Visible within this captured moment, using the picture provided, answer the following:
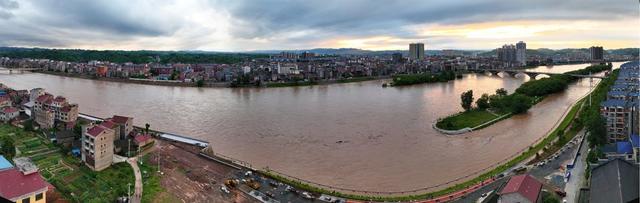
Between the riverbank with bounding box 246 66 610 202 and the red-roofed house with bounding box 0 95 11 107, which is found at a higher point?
the red-roofed house with bounding box 0 95 11 107

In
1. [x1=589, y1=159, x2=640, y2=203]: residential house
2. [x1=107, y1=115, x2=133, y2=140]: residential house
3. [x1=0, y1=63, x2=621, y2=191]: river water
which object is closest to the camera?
[x1=589, y1=159, x2=640, y2=203]: residential house

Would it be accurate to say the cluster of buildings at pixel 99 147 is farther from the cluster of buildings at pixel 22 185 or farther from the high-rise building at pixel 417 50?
the high-rise building at pixel 417 50

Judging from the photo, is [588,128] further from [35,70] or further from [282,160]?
[35,70]

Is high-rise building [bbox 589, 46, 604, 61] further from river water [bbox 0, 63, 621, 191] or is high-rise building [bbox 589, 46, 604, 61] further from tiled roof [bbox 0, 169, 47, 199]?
tiled roof [bbox 0, 169, 47, 199]

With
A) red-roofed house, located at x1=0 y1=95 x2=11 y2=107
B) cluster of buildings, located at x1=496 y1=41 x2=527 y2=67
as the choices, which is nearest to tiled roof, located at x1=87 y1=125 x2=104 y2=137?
red-roofed house, located at x1=0 y1=95 x2=11 y2=107

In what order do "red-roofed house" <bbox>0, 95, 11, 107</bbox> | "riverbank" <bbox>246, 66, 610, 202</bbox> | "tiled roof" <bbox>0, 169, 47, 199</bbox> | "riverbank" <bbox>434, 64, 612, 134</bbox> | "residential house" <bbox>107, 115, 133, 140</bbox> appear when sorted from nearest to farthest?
"tiled roof" <bbox>0, 169, 47, 199</bbox> → "riverbank" <bbox>246, 66, 610, 202</bbox> → "residential house" <bbox>107, 115, 133, 140</bbox> → "riverbank" <bbox>434, 64, 612, 134</bbox> → "red-roofed house" <bbox>0, 95, 11, 107</bbox>

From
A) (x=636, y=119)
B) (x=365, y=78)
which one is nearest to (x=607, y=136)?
(x=636, y=119)

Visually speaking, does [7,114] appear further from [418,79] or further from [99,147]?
[418,79]
